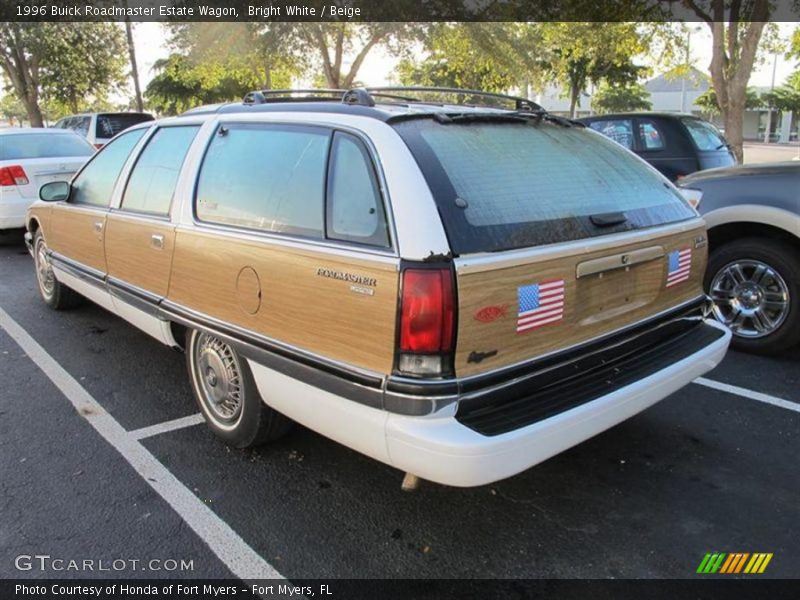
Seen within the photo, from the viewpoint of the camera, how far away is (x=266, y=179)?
3.07 meters

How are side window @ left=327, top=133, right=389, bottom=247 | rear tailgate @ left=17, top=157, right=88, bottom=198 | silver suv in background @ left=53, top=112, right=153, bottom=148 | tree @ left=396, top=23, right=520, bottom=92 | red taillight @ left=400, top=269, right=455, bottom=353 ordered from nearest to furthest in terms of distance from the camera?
red taillight @ left=400, top=269, right=455, bottom=353, side window @ left=327, top=133, right=389, bottom=247, rear tailgate @ left=17, top=157, right=88, bottom=198, silver suv in background @ left=53, top=112, right=153, bottom=148, tree @ left=396, top=23, right=520, bottom=92

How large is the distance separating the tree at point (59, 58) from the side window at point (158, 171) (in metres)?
24.4

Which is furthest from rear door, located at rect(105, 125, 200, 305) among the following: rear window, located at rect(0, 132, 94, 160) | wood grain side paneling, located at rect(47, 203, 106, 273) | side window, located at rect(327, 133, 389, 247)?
rear window, located at rect(0, 132, 94, 160)

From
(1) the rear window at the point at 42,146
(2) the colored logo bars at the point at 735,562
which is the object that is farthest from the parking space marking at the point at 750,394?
(1) the rear window at the point at 42,146

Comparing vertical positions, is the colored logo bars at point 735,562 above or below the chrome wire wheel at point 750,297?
below

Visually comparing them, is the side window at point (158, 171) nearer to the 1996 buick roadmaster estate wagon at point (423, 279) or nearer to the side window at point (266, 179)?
the 1996 buick roadmaster estate wagon at point (423, 279)

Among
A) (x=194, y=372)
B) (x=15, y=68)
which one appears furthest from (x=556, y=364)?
(x=15, y=68)

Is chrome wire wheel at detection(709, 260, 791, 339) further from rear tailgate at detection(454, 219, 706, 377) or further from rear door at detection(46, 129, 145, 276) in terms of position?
rear door at detection(46, 129, 145, 276)

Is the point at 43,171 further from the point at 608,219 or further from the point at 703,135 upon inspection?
the point at 703,135

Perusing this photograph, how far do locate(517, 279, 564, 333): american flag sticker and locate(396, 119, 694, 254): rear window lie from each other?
0.18 metres

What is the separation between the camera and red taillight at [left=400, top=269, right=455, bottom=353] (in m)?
2.29

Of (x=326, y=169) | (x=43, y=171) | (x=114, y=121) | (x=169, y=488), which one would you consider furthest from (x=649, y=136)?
(x=114, y=121)

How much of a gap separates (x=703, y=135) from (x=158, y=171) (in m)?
7.56

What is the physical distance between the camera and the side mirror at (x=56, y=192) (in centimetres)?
502
